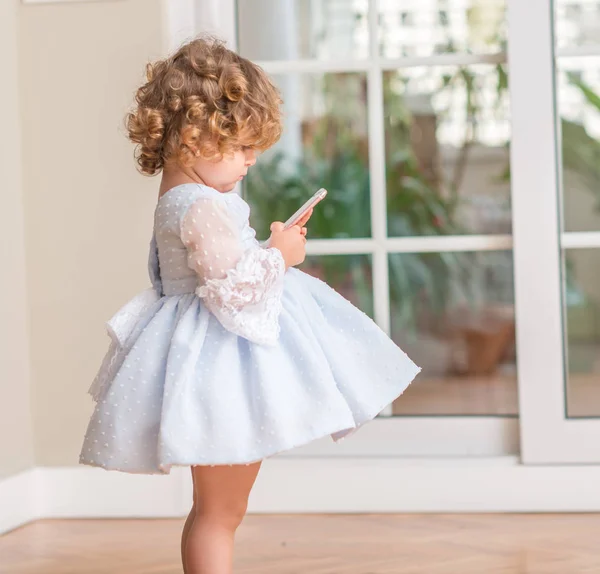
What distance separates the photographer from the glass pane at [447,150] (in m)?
2.85

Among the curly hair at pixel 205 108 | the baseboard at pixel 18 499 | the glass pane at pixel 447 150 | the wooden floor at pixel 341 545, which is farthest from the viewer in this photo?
the glass pane at pixel 447 150

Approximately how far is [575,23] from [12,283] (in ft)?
5.37

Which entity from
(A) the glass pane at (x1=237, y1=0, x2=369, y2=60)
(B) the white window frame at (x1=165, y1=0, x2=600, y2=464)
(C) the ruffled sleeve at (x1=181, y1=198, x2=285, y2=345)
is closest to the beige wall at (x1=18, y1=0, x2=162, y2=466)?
(B) the white window frame at (x1=165, y1=0, x2=600, y2=464)

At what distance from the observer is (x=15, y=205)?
8.46ft

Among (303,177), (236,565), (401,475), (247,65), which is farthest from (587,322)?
(247,65)

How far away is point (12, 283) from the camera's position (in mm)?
2553

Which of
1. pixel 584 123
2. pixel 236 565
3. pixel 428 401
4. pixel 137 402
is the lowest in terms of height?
pixel 236 565

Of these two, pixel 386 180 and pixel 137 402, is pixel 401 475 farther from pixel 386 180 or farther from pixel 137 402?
pixel 137 402

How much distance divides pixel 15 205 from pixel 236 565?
1104 millimetres

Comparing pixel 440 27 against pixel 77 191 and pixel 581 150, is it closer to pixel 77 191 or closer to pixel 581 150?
pixel 581 150

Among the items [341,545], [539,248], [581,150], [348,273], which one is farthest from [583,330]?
[341,545]

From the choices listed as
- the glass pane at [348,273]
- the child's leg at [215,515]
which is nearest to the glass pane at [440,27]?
the glass pane at [348,273]

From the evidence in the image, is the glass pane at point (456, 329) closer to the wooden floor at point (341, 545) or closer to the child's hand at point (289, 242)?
the wooden floor at point (341, 545)

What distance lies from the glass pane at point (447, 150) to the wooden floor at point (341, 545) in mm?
861
